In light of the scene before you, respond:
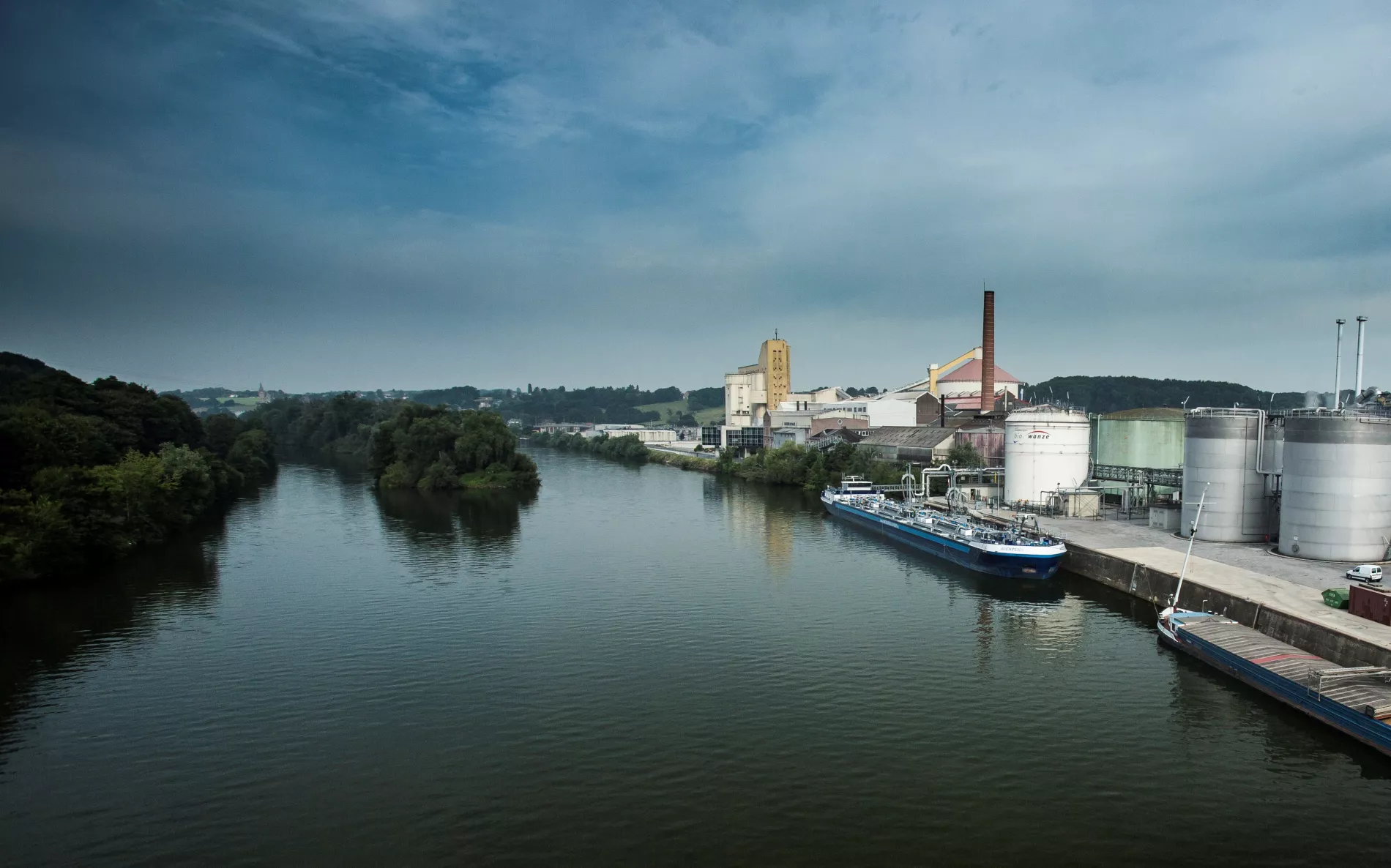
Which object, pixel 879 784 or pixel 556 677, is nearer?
pixel 879 784

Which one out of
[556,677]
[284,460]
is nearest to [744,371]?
[284,460]

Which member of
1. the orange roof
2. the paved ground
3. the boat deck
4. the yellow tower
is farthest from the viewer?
the yellow tower

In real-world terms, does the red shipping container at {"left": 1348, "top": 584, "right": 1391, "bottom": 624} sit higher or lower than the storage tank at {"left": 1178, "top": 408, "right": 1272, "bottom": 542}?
lower

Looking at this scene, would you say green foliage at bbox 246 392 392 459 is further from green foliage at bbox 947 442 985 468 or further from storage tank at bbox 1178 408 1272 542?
storage tank at bbox 1178 408 1272 542

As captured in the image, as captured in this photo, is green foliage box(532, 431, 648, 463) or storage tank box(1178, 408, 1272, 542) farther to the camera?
green foliage box(532, 431, 648, 463)

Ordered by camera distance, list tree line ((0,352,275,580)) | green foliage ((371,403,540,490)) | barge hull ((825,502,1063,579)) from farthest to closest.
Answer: green foliage ((371,403,540,490))
barge hull ((825,502,1063,579))
tree line ((0,352,275,580))

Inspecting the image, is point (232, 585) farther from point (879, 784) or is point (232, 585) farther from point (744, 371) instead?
point (744, 371)

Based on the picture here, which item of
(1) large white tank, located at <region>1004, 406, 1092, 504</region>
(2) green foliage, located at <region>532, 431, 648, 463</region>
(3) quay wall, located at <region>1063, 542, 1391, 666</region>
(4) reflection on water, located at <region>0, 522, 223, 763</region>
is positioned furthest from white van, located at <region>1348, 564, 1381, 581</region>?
(2) green foliage, located at <region>532, 431, 648, 463</region>

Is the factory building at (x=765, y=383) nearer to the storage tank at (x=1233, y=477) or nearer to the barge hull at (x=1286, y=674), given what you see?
the storage tank at (x=1233, y=477)
